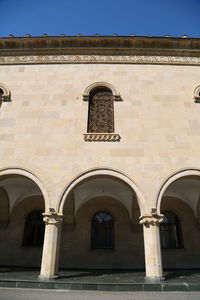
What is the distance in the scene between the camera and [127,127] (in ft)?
26.3

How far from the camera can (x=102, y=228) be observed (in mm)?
9484

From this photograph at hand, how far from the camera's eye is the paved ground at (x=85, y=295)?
16.1 ft

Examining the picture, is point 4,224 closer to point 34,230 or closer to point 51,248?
point 34,230

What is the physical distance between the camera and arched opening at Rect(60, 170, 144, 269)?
8828 millimetres

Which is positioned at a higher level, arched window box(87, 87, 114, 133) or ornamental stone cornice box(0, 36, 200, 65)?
ornamental stone cornice box(0, 36, 200, 65)

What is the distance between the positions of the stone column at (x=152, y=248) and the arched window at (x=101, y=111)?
368 centimetres

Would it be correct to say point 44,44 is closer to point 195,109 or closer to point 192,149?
point 195,109

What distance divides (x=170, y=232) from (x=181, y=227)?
58 cm

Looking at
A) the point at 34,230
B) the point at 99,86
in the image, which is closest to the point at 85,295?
the point at 34,230

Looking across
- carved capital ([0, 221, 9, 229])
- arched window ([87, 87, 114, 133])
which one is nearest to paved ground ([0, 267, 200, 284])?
carved capital ([0, 221, 9, 229])

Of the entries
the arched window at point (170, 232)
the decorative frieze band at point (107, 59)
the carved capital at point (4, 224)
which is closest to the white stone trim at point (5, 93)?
the decorative frieze band at point (107, 59)

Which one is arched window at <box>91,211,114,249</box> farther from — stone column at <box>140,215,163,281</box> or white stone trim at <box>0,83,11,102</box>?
white stone trim at <box>0,83,11,102</box>

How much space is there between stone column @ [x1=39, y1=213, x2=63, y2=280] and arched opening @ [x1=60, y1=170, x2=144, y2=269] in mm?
2338

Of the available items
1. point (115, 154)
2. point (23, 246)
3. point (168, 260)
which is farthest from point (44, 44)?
point (168, 260)
